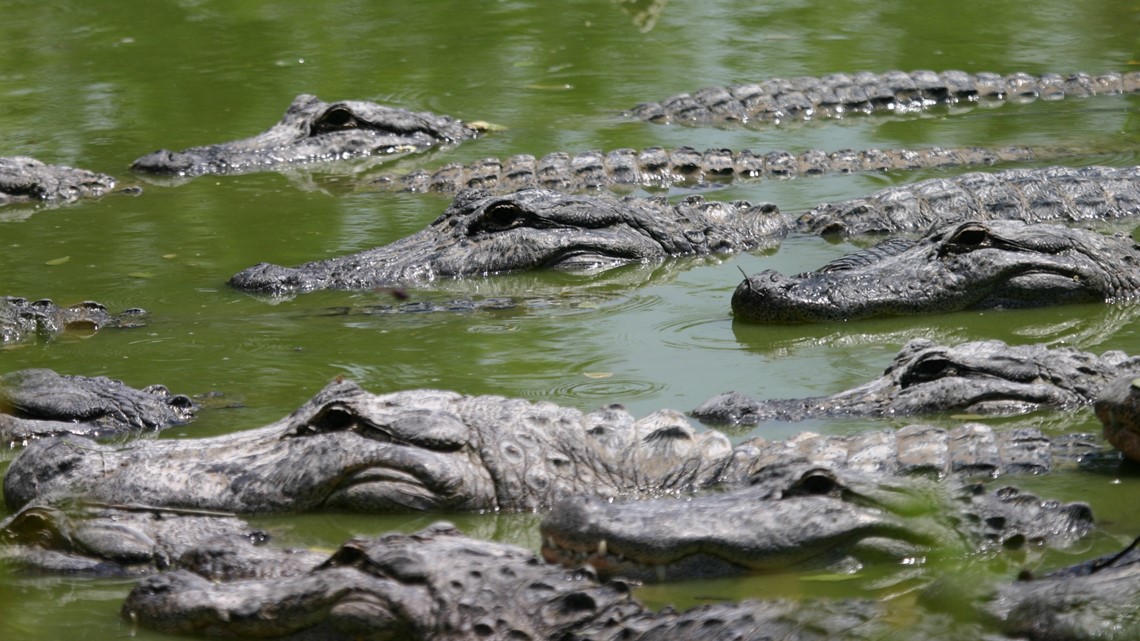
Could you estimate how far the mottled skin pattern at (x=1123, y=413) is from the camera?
562cm

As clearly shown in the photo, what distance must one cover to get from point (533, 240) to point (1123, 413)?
Answer: 5.34 metres

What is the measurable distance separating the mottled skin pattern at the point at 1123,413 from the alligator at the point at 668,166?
7.29 metres

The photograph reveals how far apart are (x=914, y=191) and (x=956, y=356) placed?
4781 mm

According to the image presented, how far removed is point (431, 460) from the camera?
19.1 ft

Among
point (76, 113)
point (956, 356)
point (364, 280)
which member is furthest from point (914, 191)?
point (76, 113)

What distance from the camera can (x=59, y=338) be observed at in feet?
28.9

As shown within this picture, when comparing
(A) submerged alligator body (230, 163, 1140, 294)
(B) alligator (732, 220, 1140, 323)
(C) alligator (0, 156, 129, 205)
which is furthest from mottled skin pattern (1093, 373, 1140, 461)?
(C) alligator (0, 156, 129, 205)

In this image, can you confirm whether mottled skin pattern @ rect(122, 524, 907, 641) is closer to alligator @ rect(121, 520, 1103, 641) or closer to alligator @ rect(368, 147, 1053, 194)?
alligator @ rect(121, 520, 1103, 641)

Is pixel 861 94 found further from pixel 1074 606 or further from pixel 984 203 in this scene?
pixel 1074 606

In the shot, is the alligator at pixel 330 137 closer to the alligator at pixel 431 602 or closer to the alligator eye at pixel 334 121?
the alligator eye at pixel 334 121

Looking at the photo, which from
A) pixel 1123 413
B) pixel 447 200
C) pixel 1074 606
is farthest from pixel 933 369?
pixel 447 200

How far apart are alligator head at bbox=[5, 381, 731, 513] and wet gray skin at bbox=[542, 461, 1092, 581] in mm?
910

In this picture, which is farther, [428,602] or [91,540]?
[91,540]

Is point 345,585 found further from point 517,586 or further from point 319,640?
point 517,586
